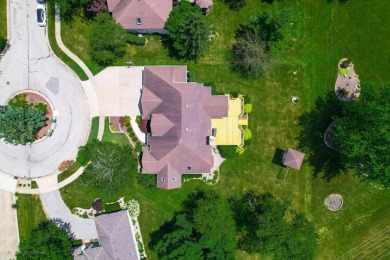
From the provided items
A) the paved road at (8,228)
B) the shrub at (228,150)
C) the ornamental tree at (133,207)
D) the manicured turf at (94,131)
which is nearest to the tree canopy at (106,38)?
the manicured turf at (94,131)

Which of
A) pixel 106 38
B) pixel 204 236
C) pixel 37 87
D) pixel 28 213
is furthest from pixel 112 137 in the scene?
pixel 204 236

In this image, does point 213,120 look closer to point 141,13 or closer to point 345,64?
point 141,13

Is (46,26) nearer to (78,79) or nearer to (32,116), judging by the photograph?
(78,79)

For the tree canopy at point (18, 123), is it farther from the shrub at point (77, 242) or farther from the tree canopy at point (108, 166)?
the shrub at point (77, 242)

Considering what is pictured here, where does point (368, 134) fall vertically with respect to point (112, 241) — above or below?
above

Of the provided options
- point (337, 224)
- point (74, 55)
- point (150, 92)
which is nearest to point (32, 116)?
point (74, 55)

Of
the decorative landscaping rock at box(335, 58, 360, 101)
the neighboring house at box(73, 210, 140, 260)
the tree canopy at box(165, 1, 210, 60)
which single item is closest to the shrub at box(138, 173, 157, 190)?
the neighboring house at box(73, 210, 140, 260)

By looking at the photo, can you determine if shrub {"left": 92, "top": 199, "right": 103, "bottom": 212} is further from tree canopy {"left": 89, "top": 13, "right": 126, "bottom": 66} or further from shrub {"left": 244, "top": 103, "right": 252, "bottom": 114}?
shrub {"left": 244, "top": 103, "right": 252, "bottom": 114}
